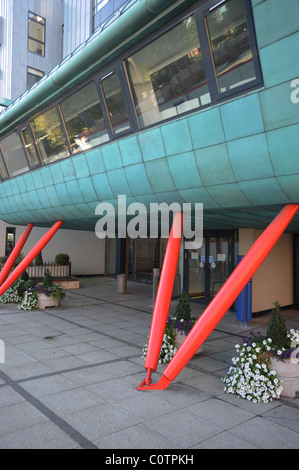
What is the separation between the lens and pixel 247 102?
628cm

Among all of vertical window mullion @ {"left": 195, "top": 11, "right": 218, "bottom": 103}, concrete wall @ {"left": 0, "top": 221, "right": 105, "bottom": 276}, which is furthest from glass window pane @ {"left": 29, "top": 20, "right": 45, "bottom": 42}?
vertical window mullion @ {"left": 195, "top": 11, "right": 218, "bottom": 103}

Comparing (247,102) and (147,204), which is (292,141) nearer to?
(247,102)

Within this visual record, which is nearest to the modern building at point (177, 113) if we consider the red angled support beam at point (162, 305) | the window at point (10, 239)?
the red angled support beam at point (162, 305)

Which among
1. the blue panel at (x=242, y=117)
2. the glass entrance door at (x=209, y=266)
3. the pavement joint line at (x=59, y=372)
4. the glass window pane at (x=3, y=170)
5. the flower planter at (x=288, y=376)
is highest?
the glass window pane at (x=3, y=170)

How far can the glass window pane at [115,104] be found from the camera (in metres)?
9.01

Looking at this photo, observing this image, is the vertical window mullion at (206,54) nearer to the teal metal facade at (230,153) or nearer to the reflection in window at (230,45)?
the reflection in window at (230,45)

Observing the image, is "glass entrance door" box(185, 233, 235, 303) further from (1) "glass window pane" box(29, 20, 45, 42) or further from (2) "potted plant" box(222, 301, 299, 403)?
(1) "glass window pane" box(29, 20, 45, 42)

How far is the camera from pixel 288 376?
642cm

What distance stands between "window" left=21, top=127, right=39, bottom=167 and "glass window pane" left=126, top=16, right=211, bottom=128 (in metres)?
6.65

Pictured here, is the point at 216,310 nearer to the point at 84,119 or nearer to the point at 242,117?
the point at 242,117

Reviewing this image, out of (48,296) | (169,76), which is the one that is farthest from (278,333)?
(48,296)

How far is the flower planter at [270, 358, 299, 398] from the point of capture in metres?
6.40

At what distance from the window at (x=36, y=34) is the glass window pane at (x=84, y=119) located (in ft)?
64.9
